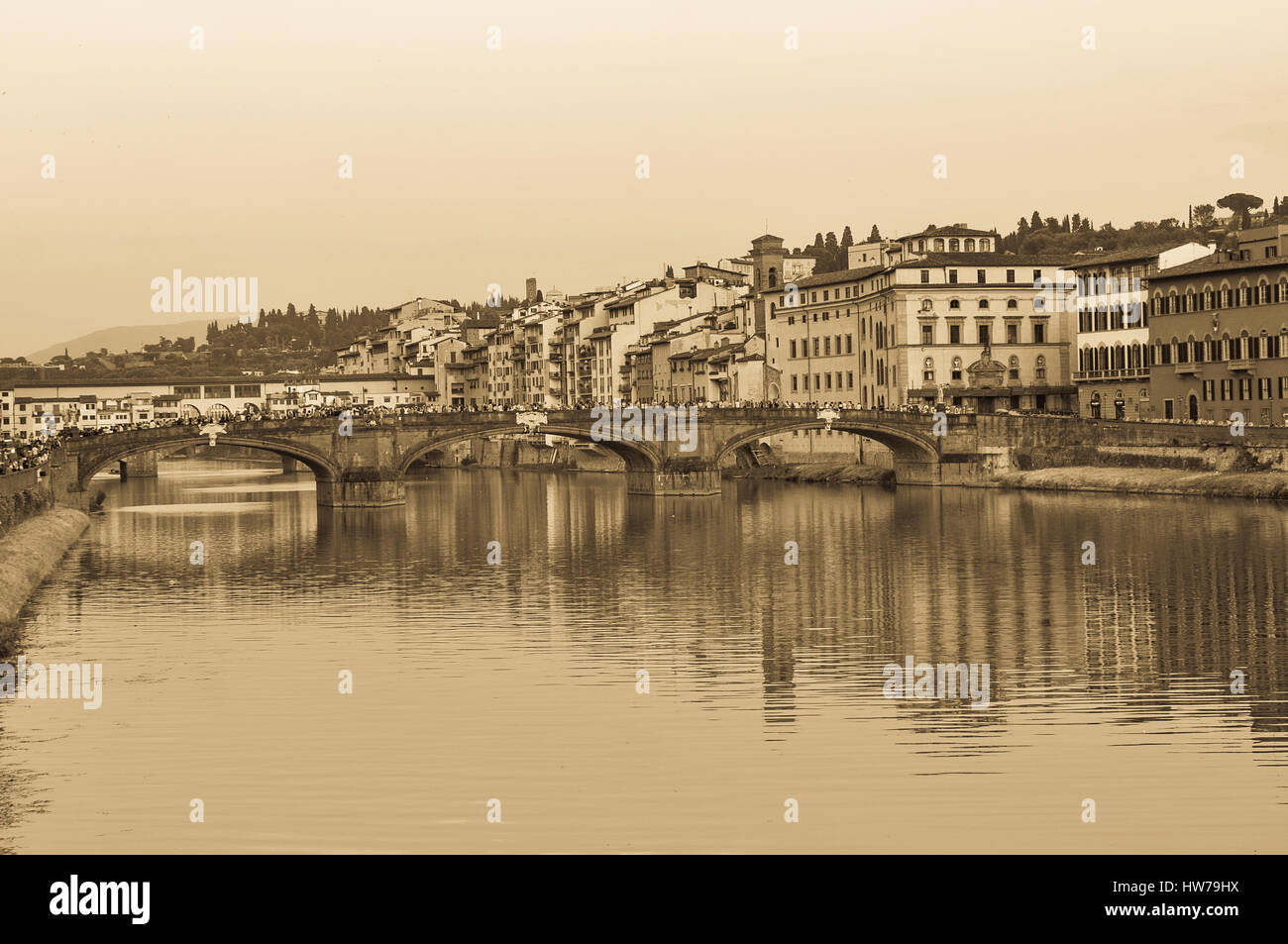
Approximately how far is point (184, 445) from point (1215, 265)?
1843 inches

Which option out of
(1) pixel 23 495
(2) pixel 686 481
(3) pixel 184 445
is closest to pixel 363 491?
(3) pixel 184 445

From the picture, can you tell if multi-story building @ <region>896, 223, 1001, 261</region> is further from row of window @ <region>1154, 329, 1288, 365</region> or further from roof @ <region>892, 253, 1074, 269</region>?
row of window @ <region>1154, 329, 1288, 365</region>

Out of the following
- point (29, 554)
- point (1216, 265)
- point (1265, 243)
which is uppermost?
point (1265, 243)

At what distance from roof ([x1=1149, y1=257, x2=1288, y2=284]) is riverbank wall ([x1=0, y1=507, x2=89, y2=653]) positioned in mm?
49015

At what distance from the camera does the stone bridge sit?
7412cm

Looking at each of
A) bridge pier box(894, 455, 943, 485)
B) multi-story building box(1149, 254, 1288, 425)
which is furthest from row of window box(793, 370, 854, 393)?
multi-story building box(1149, 254, 1288, 425)

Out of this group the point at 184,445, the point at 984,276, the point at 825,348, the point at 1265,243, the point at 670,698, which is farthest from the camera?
the point at 825,348

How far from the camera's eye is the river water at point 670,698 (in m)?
20.0

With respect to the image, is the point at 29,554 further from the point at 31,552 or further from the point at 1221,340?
the point at 1221,340

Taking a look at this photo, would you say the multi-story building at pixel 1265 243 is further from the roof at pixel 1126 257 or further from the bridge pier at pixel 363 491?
the bridge pier at pixel 363 491

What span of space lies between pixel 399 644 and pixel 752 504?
1636 inches

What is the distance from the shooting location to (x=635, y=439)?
79938 millimetres
